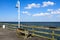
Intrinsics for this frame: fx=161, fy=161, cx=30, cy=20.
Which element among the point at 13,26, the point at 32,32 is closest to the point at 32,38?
the point at 32,32

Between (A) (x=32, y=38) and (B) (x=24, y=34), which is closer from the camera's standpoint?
(A) (x=32, y=38)

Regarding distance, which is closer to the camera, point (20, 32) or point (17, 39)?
point (17, 39)

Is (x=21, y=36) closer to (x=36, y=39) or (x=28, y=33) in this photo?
(x=28, y=33)

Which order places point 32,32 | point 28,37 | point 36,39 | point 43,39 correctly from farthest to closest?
1. point 32,32
2. point 28,37
3. point 36,39
4. point 43,39

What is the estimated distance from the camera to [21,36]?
1416cm

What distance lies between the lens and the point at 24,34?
46.3 ft

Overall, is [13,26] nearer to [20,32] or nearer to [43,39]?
[20,32]

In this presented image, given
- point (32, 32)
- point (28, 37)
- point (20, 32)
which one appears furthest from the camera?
point (20, 32)

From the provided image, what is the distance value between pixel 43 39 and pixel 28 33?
7.89ft

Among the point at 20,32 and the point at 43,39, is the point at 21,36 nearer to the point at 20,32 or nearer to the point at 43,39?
the point at 20,32

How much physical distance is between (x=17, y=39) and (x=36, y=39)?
198cm

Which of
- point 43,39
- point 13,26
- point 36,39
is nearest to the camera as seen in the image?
point 43,39

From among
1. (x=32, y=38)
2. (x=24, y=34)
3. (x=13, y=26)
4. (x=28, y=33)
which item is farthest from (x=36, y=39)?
(x=13, y=26)

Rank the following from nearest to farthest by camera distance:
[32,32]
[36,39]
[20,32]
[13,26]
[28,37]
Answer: [36,39] < [28,37] < [32,32] < [20,32] < [13,26]
